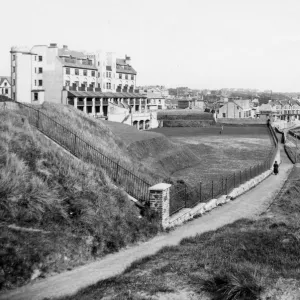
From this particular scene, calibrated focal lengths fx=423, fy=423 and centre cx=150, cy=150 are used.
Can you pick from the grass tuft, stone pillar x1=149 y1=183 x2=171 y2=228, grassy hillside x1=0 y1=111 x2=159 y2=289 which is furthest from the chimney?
the grass tuft

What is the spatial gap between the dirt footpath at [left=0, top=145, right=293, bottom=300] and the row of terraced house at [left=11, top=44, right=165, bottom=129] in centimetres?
4298

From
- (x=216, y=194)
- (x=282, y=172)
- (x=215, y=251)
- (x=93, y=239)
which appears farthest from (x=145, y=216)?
(x=282, y=172)

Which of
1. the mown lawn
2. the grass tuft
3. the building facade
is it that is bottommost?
the mown lawn

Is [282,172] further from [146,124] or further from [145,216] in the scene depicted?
[146,124]

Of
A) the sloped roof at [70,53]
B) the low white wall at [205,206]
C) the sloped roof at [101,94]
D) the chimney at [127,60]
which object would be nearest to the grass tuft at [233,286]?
the low white wall at [205,206]

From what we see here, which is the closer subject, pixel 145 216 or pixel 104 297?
pixel 104 297

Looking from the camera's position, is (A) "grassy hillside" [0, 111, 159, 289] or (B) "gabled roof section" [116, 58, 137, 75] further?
(B) "gabled roof section" [116, 58, 137, 75]

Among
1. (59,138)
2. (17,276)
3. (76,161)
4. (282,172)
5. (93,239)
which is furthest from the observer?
(282,172)

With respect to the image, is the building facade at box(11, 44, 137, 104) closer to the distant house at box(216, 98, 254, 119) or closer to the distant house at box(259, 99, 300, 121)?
the distant house at box(216, 98, 254, 119)

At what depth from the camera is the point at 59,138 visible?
19.1 metres

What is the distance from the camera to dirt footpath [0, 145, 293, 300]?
32.7 ft

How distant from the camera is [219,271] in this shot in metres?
9.78

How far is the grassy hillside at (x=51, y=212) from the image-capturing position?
10921 millimetres

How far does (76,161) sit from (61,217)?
4048 millimetres
